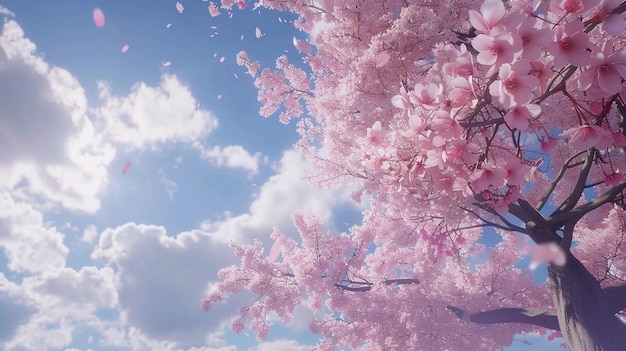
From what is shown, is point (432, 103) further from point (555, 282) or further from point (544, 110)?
point (555, 282)

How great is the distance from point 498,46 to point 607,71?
22.7 inches

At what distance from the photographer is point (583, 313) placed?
4781mm

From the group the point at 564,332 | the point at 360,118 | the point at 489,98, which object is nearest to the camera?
the point at 489,98

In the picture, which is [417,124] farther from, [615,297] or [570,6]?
[615,297]

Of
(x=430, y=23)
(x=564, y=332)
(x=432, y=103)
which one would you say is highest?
(x=430, y=23)

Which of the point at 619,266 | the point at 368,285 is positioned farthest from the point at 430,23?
the point at 619,266

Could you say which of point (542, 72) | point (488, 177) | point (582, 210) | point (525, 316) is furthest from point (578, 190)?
point (542, 72)

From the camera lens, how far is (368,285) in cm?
876

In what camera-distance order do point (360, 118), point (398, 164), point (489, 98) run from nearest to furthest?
point (489, 98), point (398, 164), point (360, 118)

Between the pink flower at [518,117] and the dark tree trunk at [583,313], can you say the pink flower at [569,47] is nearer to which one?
the pink flower at [518,117]

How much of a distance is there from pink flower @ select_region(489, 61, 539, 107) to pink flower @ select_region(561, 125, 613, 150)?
397mm

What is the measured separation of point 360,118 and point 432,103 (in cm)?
351

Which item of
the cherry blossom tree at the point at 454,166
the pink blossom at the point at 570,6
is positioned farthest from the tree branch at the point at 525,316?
the pink blossom at the point at 570,6

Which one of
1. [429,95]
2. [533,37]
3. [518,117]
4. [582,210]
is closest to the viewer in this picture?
[533,37]
